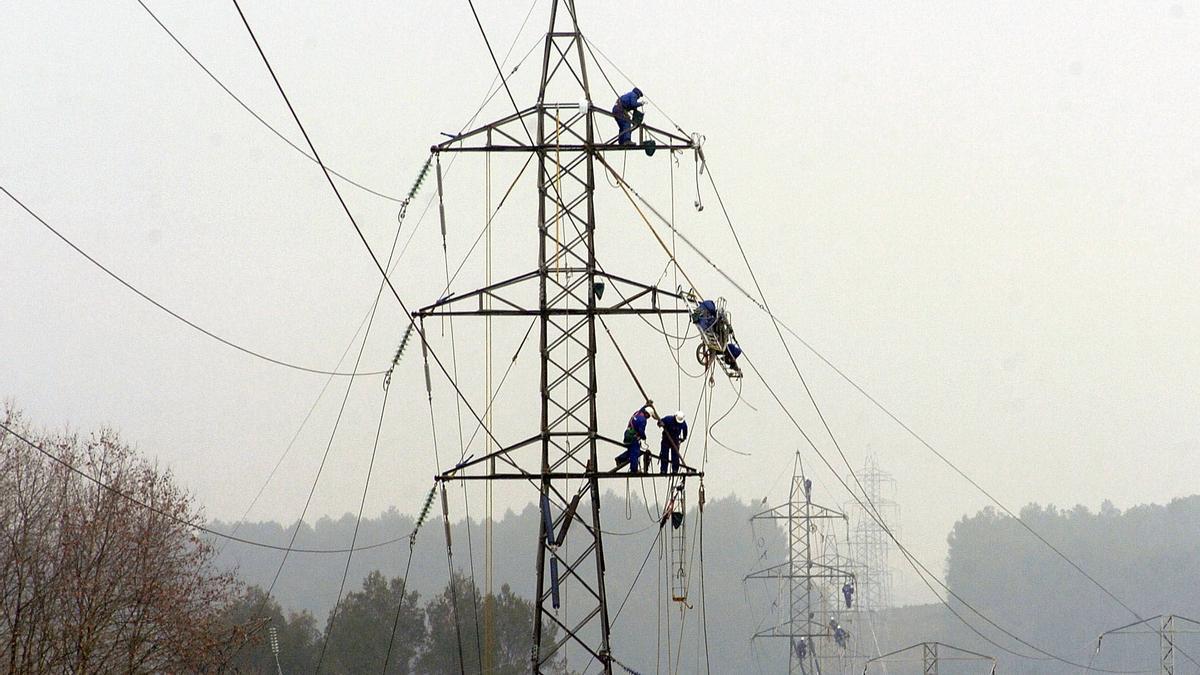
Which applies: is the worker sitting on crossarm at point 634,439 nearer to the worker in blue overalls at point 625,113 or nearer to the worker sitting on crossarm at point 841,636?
→ the worker in blue overalls at point 625,113

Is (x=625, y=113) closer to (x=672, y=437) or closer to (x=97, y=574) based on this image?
(x=672, y=437)

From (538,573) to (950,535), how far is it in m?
121

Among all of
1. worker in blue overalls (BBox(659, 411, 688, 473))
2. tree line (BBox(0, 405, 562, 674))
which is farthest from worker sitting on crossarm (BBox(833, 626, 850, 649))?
worker in blue overalls (BBox(659, 411, 688, 473))

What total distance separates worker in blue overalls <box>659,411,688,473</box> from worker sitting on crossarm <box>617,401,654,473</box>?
313mm

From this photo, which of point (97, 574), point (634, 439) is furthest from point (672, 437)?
point (97, 574)

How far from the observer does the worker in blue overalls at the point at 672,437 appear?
21.0m

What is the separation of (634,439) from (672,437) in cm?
55

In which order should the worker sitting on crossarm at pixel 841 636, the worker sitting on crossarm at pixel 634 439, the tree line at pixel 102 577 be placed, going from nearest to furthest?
the worker sitting on crossarm at pixel 634 439
the tree line at pixel 102 577
the worker sitting on crossarm at pixel 841 636

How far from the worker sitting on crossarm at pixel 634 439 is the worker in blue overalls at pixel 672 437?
31 cm

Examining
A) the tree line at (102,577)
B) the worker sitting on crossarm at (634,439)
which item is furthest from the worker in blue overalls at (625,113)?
the tree line at (102,577)

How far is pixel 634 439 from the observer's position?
821 inches

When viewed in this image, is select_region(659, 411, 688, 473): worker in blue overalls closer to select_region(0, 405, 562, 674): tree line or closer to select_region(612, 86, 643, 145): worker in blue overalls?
select_region(612, 86, 643, 145): worker in blue overalls

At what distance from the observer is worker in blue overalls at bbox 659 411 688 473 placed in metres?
21.0

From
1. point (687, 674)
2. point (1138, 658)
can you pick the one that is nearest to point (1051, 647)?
point (1138, 658)
